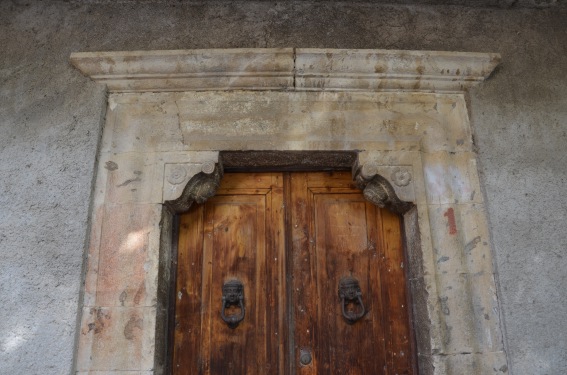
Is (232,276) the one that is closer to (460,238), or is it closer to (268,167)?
(268,167)

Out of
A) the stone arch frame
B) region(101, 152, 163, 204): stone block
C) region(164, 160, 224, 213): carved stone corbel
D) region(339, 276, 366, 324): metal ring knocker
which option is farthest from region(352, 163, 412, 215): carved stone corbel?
region(101, 152, 163, 204): stone block

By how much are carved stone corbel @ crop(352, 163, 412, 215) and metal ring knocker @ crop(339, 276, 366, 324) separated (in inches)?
17.7

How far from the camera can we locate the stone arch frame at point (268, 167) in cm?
239

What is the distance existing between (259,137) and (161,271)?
0.86m

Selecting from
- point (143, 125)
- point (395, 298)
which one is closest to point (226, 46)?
point (143, 125)

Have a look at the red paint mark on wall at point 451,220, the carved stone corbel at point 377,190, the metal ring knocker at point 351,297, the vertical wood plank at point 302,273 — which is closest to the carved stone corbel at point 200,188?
the vertical wood plank at point 302,273

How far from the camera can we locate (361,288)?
255cm

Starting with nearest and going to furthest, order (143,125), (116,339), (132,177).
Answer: (116,339) → (132,177) → (143,125)

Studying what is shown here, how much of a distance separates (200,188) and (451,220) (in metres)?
1.32

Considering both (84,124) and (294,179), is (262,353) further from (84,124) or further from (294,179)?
(84,124)

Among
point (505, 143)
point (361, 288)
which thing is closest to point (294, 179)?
point (361, 288)

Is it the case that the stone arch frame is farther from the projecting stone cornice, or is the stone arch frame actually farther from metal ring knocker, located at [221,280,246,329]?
the projecting stone cornice

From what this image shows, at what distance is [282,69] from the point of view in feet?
8.39

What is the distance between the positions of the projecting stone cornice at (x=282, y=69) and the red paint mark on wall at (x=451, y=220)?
0.71 metres
